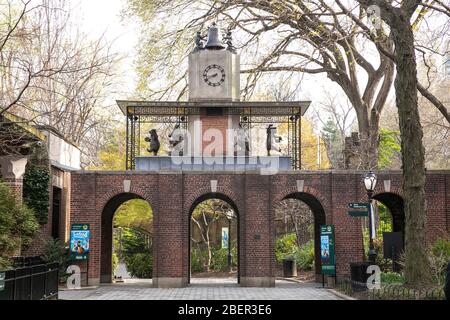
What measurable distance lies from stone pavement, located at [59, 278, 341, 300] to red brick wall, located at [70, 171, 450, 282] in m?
1.23

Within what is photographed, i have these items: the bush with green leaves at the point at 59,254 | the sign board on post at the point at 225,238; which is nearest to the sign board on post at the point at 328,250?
the bush with green leaves at the point at 59,254

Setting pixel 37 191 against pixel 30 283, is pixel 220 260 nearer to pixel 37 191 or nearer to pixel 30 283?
pixel 37 191

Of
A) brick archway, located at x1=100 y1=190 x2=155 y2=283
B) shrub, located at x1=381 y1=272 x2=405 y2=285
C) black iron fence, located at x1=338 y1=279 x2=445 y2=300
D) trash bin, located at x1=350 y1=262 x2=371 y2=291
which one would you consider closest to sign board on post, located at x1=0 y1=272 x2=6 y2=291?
black iron fence, located at x1=338 y1=279 x2=445 y2=300

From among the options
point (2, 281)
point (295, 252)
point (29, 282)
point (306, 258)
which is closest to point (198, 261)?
point (295, 252)

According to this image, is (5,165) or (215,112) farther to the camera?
(215,112)

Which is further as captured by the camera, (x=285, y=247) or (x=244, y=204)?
→ (x=285, y=247)

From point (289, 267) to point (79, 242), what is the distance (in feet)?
39.4

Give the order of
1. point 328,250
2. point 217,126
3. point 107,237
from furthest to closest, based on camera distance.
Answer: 1. point 217,126
2. point 107,237
3. point 328,250

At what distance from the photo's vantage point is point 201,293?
72.0 ft

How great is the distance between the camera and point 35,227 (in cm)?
2198

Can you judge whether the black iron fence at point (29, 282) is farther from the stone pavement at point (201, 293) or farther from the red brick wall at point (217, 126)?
the red brick wall at point (217, 126)
